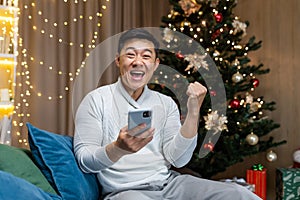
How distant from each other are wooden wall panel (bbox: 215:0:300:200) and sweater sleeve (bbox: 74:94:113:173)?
2112 millimetres

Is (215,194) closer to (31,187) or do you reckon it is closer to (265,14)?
(31,187)

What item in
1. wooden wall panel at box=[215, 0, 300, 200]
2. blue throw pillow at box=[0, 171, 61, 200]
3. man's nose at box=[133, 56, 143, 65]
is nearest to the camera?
blue throw pillow at box=[0, 171, 61, 200]

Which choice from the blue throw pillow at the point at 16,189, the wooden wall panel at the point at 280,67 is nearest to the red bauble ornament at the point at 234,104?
the wooden wall panel at the point at 280,67

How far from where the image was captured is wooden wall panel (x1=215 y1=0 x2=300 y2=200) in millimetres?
3100

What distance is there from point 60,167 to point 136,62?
0.44 metres

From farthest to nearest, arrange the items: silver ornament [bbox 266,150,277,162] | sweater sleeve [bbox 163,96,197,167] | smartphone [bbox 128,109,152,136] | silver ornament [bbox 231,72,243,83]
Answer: silver ornament [bbox 266,150,277,162] → silver ornament [bbox 231,72,243,83] → sweater sleeve [bbox 163,96,197,167] → smartphone [bbox 128,109,152,136]

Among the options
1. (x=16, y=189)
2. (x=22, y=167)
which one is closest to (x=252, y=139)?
(x=22, y=167)

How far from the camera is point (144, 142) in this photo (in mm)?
1263

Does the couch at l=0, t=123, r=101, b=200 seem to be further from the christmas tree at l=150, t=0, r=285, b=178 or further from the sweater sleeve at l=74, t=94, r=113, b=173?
the christmas tree at l=150, t=0, r=285, b=178

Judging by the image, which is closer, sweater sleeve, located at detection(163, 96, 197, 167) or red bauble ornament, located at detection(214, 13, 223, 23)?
sweater sleeve, located at detection(163, 96, 197, 167)

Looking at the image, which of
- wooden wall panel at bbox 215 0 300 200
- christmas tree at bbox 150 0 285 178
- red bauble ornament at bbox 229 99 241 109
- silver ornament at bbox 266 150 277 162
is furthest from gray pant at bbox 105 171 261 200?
wooden wall panel at bbox 215 0 300 200

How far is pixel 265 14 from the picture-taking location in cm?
326

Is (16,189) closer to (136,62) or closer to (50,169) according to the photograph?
(50,169)

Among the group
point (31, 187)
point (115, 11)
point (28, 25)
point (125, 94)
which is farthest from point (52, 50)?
point (31, 187)
